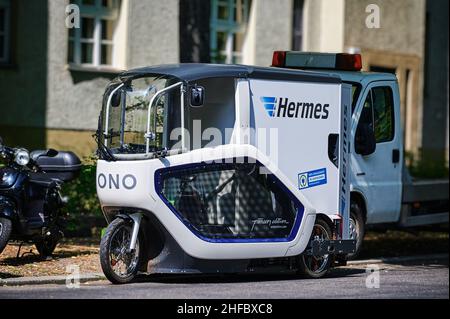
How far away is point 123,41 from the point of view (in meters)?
24.2

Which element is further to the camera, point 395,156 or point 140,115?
point 395,156

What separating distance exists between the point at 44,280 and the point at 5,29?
35.7 feet

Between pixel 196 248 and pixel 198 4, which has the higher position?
pixel 198 4

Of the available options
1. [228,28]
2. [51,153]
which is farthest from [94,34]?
[51,153]

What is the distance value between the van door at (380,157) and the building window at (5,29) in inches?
340

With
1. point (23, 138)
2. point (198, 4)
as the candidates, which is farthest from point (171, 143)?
point (23, 138)

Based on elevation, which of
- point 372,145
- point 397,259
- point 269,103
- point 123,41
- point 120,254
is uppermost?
point 123,41

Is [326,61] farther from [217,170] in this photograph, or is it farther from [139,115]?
[139,115]

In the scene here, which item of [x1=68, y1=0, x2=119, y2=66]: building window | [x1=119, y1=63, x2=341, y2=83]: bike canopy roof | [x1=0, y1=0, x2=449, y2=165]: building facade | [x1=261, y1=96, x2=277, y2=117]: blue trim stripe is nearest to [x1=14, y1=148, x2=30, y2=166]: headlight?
[x1=119, y1=63, x2=341, y2=83]: bike canopy roof

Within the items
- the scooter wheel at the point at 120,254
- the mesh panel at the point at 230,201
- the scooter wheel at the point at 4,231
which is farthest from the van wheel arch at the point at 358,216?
the scooter wheel at the point at 4,231
